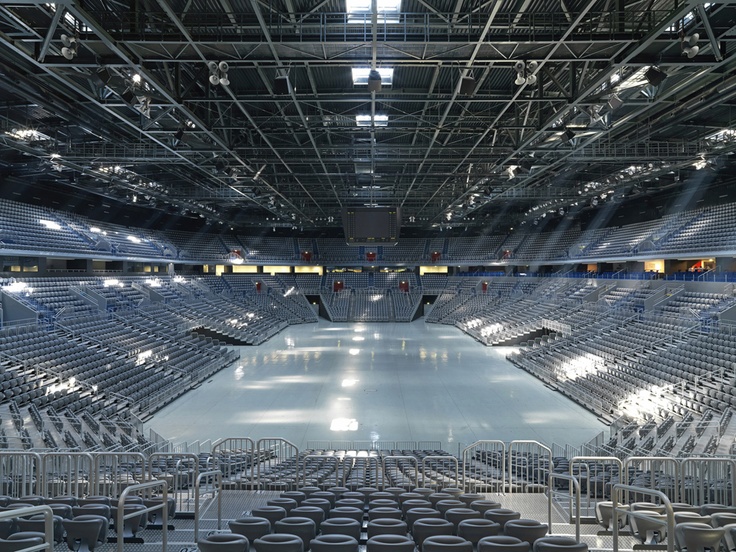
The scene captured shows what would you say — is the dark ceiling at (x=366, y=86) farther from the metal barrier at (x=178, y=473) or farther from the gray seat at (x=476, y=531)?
the gray seat at (x=476, y=531)

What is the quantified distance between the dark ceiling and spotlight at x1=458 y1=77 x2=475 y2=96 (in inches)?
2.0

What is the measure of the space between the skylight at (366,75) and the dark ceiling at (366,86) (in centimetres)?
18

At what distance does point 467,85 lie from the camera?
1359 centimetres

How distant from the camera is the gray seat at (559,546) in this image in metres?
4.29

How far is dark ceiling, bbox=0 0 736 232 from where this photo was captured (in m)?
11.4

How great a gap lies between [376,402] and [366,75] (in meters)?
12.2

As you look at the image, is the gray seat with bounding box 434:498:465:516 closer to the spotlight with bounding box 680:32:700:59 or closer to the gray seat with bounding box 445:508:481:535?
the gray seat with bounding box 445:508:481:535

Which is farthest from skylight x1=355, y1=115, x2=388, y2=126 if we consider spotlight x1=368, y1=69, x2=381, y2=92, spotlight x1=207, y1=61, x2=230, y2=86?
spotlight x1=207, y1=61, x2=230, y2=86

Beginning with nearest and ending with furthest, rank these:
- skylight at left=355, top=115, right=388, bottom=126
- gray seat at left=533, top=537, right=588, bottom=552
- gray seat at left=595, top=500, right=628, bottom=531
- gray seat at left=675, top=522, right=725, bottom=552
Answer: gray seat at left=533, top=537, right=588, bottom=552, gray seat at left=675, top=522, right=725, bottom=552, gray seat at left=595, top=500, right=628, bottom=531, skylight at left=355, top=115, right=388, bottom=126

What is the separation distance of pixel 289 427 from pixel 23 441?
25.6 feet

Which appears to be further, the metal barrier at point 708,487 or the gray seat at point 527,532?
the metal barrier at point 708,487

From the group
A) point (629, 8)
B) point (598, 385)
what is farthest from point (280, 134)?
point (598, 385)

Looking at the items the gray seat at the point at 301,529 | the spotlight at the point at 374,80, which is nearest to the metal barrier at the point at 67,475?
the gray seat at the point at 301,529

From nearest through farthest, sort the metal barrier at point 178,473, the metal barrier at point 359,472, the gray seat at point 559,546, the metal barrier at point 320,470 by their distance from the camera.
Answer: the gray seat at point 559,546 → the metal barrier at point 178,473 → the metal barrier at point 320,470 → the metal barrier at point 359,472
